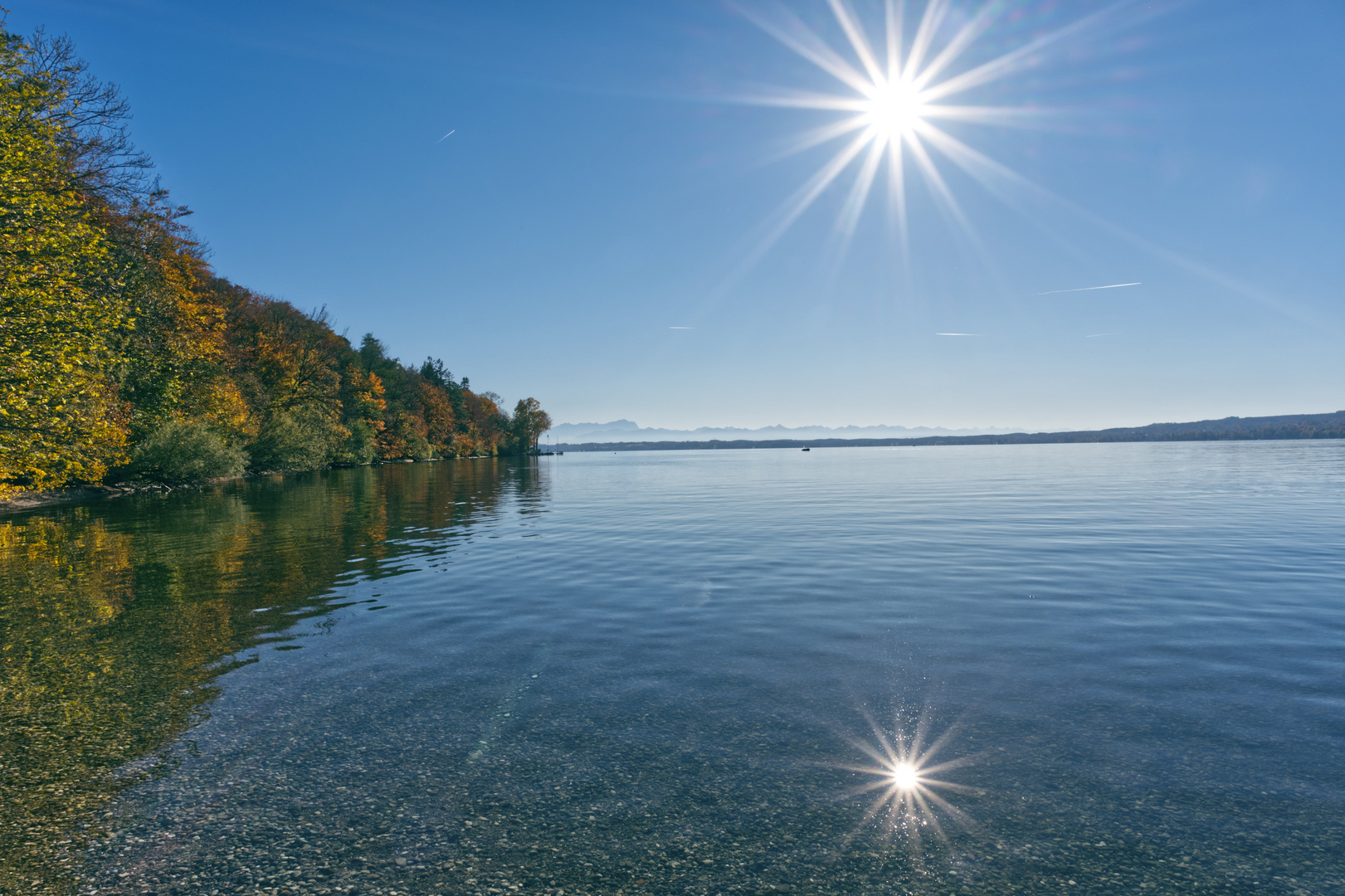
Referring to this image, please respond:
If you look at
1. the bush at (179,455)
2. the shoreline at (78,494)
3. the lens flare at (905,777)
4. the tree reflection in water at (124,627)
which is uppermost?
the bush at (179,455)

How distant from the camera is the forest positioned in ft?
69.6

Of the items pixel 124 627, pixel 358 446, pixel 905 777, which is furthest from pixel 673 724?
pixel 358 446

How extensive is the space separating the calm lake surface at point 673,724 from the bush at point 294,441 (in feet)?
194

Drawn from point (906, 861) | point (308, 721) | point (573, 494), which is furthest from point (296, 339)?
point (906, 861)

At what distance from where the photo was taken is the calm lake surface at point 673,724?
5043mm

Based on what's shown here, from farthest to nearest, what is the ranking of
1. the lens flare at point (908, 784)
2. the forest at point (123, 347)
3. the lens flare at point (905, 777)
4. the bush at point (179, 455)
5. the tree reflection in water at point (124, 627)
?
1. the bush at point (179, 455)
2. the forest at point (123, 347)
3. the lens flare at point (905, 777)
4. the tree reflection in water at point (124, 627)
5. the lens flare at point (908, 784)

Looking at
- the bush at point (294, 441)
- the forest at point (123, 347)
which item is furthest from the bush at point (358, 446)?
the bush at point (294, 441)

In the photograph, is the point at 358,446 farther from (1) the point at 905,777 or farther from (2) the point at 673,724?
(1) the point at 905,777

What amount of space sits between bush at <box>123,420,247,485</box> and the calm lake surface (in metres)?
34.9

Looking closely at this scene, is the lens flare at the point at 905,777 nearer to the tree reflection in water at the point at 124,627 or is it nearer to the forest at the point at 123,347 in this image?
→ the tree reflection in water at the point at 124,627

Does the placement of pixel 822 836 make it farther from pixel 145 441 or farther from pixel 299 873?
pixel 145 441

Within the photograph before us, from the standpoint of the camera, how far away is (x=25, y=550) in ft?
73.0

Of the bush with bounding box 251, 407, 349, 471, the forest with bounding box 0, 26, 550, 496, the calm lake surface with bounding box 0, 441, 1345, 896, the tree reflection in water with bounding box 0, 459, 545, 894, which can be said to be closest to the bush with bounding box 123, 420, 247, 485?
the forest with bounding box 0, 26, 550, 496

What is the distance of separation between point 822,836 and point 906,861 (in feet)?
2.25
